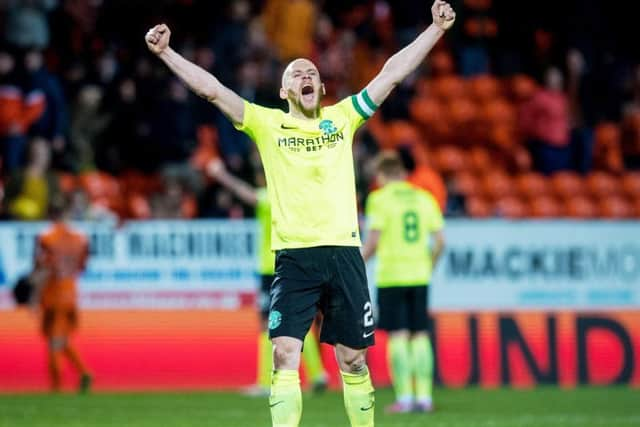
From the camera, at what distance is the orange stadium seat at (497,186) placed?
2058 centimetres

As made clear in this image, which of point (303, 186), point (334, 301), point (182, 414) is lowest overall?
point (182, 414)

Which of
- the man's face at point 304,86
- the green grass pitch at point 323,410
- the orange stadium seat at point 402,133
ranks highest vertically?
the orange stadium seat at point 402,133

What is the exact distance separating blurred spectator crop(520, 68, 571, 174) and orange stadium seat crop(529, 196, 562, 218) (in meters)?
0.85

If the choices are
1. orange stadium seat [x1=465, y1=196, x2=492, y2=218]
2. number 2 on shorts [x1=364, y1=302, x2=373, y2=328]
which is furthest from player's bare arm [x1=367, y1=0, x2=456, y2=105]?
orange stadium seat [x1=465, y1=196, x2=492, y2=218]

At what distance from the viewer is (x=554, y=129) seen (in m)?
21.4

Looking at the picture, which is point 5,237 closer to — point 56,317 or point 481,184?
point 56,317

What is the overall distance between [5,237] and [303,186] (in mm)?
8495

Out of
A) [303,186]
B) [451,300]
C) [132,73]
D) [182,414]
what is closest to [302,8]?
[132,73]

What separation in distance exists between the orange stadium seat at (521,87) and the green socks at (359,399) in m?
13.9

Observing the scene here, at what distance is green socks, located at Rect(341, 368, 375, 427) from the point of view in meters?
8.98

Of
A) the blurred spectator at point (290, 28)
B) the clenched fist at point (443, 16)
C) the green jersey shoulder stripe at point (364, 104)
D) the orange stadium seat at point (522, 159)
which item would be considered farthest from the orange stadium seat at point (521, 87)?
the green jersey shoulder stripe at point (364, 104)

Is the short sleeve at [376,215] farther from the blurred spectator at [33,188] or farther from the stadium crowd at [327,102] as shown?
the blurred spectator at [33,188]

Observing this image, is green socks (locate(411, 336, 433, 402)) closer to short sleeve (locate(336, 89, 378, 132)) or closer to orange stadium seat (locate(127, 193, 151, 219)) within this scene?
short sleeve (locate(336, 89, 378, 132))

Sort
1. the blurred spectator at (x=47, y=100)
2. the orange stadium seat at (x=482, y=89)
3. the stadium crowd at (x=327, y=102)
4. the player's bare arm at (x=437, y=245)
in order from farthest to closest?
the orange stadium seat at (x=482, y=89), the blurred spectator at (x=47, y=100), the stadium crowd at (x=327, y=102), the player's bare arm at (x=437, y=245)
